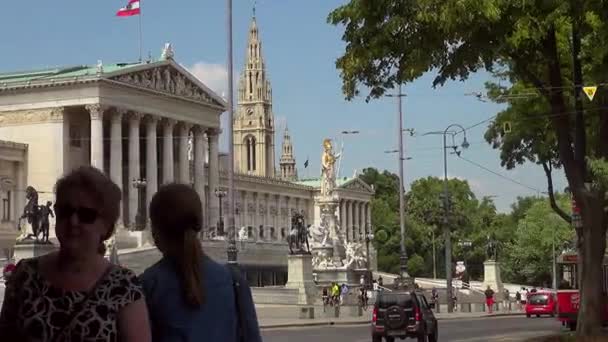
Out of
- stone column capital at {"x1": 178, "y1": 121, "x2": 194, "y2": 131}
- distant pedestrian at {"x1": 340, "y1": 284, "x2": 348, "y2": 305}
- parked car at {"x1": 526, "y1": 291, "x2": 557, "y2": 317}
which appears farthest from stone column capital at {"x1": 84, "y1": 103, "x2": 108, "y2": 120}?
parked car at {"x1": 526, "y1": 291, "x2": 557, "y2": 317}

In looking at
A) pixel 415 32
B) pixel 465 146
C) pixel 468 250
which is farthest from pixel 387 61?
pixel 468 250

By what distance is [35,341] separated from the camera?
14.0 ft

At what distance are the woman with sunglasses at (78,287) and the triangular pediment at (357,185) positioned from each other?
466 ft

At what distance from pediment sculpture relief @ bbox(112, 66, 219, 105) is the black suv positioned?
6555 centimetres

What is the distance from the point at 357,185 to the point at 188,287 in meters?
148

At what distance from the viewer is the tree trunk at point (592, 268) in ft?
78.5

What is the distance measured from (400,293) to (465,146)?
33.3 meters

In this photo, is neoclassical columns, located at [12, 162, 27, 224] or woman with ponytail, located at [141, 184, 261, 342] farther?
neoclassical columns, located at [12, 162, 27, 224]

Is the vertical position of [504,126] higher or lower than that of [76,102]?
lower

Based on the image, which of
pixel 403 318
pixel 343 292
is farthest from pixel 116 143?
pixel 403 318

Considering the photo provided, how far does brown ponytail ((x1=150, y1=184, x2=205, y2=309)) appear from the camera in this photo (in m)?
5.01

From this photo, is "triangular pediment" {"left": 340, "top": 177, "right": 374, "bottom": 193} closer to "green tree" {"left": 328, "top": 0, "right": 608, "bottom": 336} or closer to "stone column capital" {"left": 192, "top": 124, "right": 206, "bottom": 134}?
"stone column capital" {"left": 192, "top": 124, "right": 206, "bottom": 134}

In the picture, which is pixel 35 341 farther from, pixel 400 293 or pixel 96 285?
pixel 400 293

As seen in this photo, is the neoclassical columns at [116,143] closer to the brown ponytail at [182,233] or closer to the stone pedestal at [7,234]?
the stone pedestal at [7,234]
